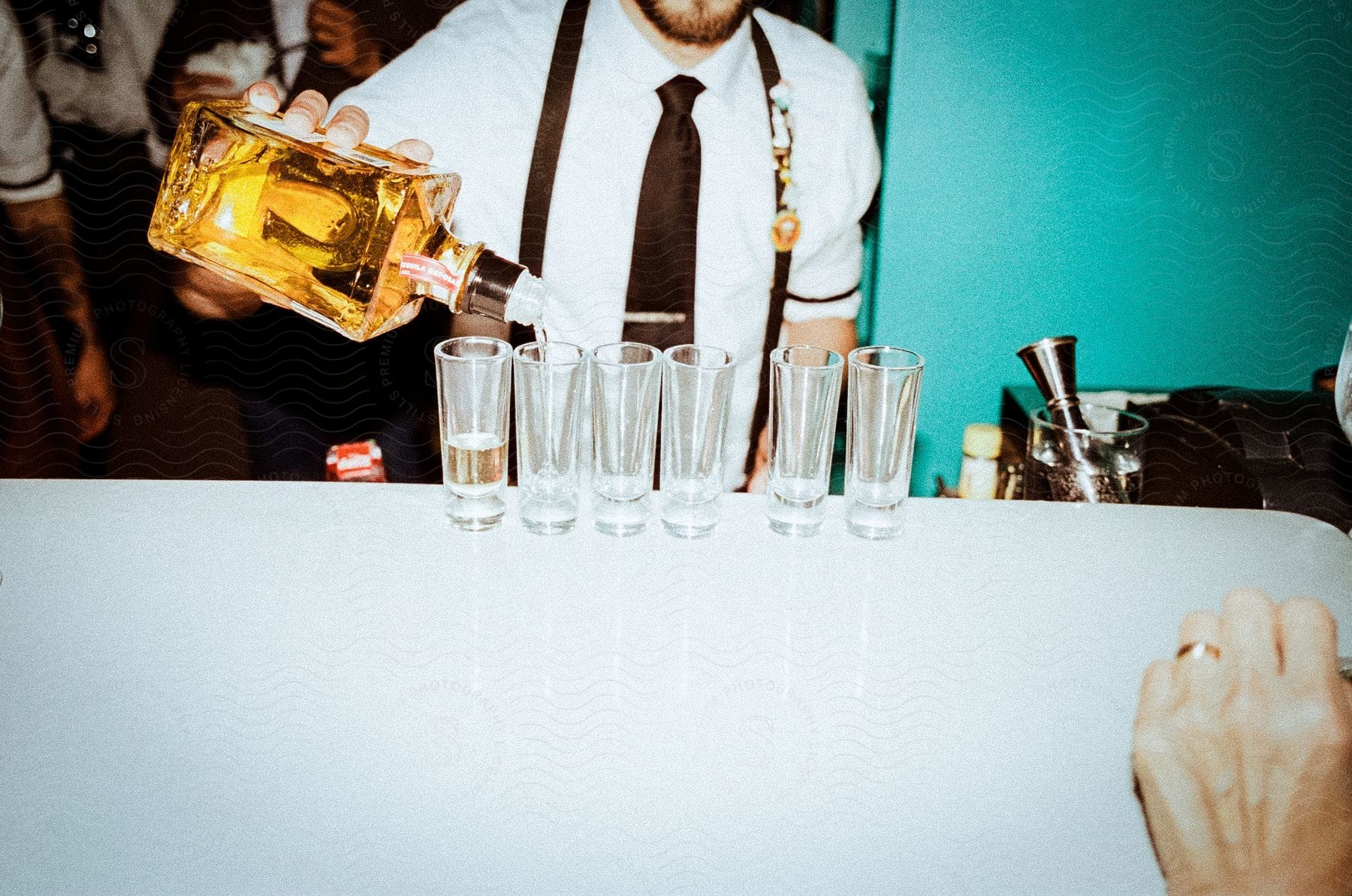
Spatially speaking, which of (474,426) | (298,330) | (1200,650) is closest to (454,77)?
Answer: (298,330)

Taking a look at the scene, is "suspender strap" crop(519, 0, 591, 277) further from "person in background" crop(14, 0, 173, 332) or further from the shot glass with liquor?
the shot glass with liquor

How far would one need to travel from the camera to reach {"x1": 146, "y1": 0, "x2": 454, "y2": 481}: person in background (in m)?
1.50

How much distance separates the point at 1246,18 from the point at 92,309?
81.6 inches

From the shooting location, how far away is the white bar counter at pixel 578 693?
0.56 meters

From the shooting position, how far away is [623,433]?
896 mm

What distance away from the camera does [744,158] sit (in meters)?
1.60

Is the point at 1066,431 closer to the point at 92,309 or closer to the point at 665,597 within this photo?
the point at 665,597

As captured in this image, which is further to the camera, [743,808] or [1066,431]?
[1066,431]

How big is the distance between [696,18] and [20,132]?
1.18 m

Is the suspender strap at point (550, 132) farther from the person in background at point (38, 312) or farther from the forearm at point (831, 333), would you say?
the person in background at point (38, 312)

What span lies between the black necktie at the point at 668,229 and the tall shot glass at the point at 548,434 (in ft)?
2.31

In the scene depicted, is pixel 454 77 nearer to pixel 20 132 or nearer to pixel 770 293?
pixel 770 293

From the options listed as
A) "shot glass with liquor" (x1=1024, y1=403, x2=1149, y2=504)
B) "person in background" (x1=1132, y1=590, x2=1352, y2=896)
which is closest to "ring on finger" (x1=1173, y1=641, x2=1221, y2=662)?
"person in background" (x1=1132, y1=590, x2=1352, y2=896)

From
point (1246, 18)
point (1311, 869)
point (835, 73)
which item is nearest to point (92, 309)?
point (835, 73)
